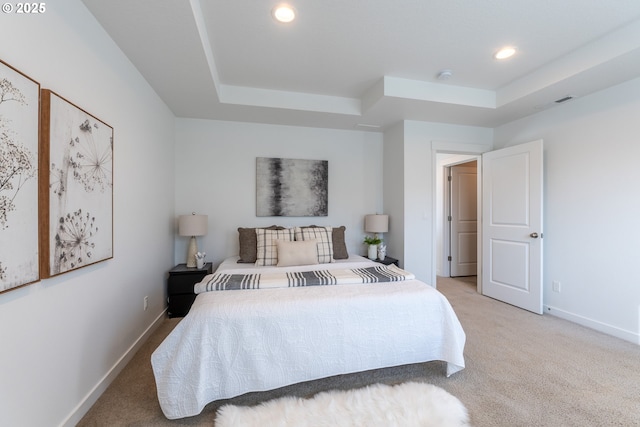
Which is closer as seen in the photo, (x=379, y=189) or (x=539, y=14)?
(x=539, y=14)

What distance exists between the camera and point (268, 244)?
3031 millimetres

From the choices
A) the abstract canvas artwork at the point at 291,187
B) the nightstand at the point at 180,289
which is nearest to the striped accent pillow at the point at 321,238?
the abstract canvas artwork at the point at 291,187

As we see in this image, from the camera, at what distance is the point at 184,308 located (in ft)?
9.81

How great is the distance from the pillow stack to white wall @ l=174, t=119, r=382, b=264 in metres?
Answer: 0.45

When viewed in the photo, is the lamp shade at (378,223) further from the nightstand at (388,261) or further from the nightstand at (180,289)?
the nightstand at (180,289)

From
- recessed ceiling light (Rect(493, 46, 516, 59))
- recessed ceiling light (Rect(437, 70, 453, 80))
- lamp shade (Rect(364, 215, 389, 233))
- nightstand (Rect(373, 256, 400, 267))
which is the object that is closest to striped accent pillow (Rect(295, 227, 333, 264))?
lamp shade (Rect(364, 215, 389, 233))

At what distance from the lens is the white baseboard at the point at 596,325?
2.45 meters

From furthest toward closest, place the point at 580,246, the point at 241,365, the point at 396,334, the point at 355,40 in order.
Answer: the point at 580,246 → the point at 355,40 → the point at 396,334 → the point at 241,365

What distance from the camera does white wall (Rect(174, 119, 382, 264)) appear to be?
346 centimetres

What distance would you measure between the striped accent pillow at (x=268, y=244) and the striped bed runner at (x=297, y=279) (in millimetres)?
744

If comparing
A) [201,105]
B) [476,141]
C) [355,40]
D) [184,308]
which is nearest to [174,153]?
[201,105]

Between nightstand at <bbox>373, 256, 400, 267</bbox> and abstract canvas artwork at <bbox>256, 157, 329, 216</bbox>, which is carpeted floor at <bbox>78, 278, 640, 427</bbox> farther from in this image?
abstract canvas artwork at <bbox>256, 157, 329, 216</bbox>

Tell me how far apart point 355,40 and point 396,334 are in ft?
→ 7.41

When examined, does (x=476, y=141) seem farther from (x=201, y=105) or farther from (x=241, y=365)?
Answer: (x=241, y=365)
